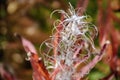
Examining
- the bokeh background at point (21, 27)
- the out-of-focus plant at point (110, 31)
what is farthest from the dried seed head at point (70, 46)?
the bokeh background at point (21, 27)

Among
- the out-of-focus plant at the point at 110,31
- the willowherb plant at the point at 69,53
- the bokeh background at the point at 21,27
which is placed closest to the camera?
the willowherb plant at the point at 69,53

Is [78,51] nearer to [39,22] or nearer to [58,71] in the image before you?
[58,71]

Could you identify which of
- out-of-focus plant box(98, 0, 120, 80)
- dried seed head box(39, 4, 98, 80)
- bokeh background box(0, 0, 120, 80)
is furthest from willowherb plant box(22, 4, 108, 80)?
bokeh background box(0, 0, 120, 80)

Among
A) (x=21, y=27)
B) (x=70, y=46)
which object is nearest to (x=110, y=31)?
(x=70, y=46)

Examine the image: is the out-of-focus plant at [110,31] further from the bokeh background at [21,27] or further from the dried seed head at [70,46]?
the bokeh background at [21,27]

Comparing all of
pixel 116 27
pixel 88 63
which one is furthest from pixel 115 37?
pixel 88 63

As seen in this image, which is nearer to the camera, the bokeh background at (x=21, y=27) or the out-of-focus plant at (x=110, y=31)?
the out-of-focus plant at (x=110, y=31)

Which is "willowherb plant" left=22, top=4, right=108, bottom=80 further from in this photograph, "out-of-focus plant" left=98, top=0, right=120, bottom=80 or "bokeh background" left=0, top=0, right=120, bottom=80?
"bokeh background" left=0, top=0, right=120, bottom=80

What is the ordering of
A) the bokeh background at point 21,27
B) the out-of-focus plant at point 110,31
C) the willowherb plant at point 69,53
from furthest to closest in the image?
the bokeh background at point 21,27 → the out-of-focus plant at point 110,31 → the willowherb plant at point 69,53
